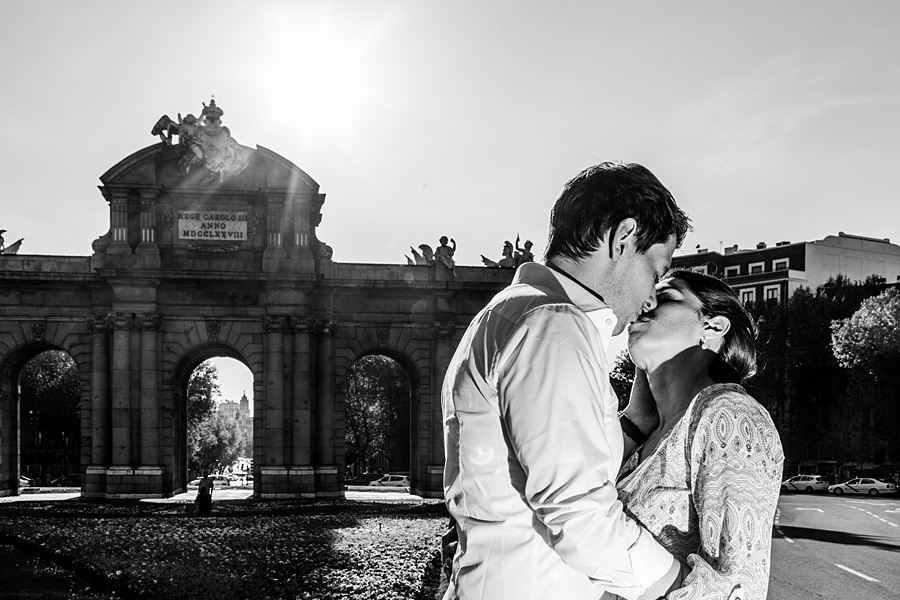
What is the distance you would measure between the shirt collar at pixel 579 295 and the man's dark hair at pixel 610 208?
10 cm

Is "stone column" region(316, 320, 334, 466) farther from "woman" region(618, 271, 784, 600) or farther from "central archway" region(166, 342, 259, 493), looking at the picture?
"woman" region(618, 271, 784, 600)

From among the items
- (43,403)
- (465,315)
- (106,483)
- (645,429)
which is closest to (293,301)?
(465,315)

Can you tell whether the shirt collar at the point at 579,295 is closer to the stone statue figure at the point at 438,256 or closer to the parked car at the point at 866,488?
the stone statue figure at the point at 438,256

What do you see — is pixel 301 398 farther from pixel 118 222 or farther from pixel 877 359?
pixel 877 359

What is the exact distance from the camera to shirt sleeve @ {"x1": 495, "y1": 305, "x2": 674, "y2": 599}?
2463mm

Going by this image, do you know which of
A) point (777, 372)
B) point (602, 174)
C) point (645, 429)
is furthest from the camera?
point (777, 372)

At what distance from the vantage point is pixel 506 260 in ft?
137

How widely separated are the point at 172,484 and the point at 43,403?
4579cm

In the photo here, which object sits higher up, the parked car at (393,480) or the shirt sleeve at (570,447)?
the shirt sleeve at (570,447)

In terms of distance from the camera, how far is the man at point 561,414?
2.48 meters

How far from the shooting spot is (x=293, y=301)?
38.6 meters

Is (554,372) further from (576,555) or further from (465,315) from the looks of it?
(465,315)

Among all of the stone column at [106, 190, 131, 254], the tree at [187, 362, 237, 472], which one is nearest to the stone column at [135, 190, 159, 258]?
the stone column at [106, 190, 131, 254]

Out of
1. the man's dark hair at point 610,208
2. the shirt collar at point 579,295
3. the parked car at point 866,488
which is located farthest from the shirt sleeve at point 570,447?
the parked car at point 866,488
